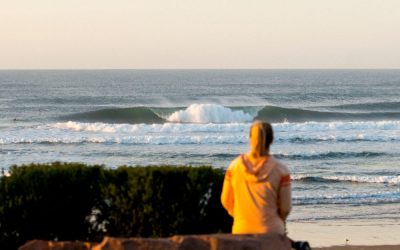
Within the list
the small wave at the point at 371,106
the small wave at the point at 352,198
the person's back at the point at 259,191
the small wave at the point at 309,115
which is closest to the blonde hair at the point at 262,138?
the person's back at the point at 259,191

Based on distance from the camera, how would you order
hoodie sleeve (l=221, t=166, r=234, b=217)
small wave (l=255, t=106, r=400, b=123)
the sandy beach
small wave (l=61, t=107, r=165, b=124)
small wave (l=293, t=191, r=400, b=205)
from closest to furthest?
hoodie sleeve (l=221, t=166, r=234, b=217)
the sandy beach
small wave (l=293, t=191, r=400, b=205)
small wave (l=61, t=107, r=165, b=124)
small wave (l=255, t=106, r=400, b=123)

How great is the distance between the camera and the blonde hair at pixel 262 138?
5910 mm

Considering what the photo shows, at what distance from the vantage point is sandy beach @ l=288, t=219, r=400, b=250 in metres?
12.9

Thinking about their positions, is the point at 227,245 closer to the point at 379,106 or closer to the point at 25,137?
the point at 25,137

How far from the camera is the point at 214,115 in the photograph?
4756cm

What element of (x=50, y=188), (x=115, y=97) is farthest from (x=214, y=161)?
(x=115, y=97)

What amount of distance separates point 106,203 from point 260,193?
5.55 feet

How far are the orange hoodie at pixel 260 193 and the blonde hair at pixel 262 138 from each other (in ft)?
0.32

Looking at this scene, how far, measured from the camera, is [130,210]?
7.12 metres

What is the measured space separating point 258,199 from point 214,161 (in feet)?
68.6

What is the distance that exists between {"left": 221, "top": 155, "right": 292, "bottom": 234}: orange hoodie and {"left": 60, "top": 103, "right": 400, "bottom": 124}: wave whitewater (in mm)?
40548

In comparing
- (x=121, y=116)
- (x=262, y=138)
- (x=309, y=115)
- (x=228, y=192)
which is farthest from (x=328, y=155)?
(x=309, y=115)

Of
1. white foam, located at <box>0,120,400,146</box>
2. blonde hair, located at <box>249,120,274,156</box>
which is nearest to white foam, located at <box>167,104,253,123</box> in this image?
white foam, located at <box>0,120,400,146</box>

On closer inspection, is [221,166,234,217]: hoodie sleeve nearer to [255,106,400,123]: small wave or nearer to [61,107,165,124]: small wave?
[61,107,165,124]: small wave
